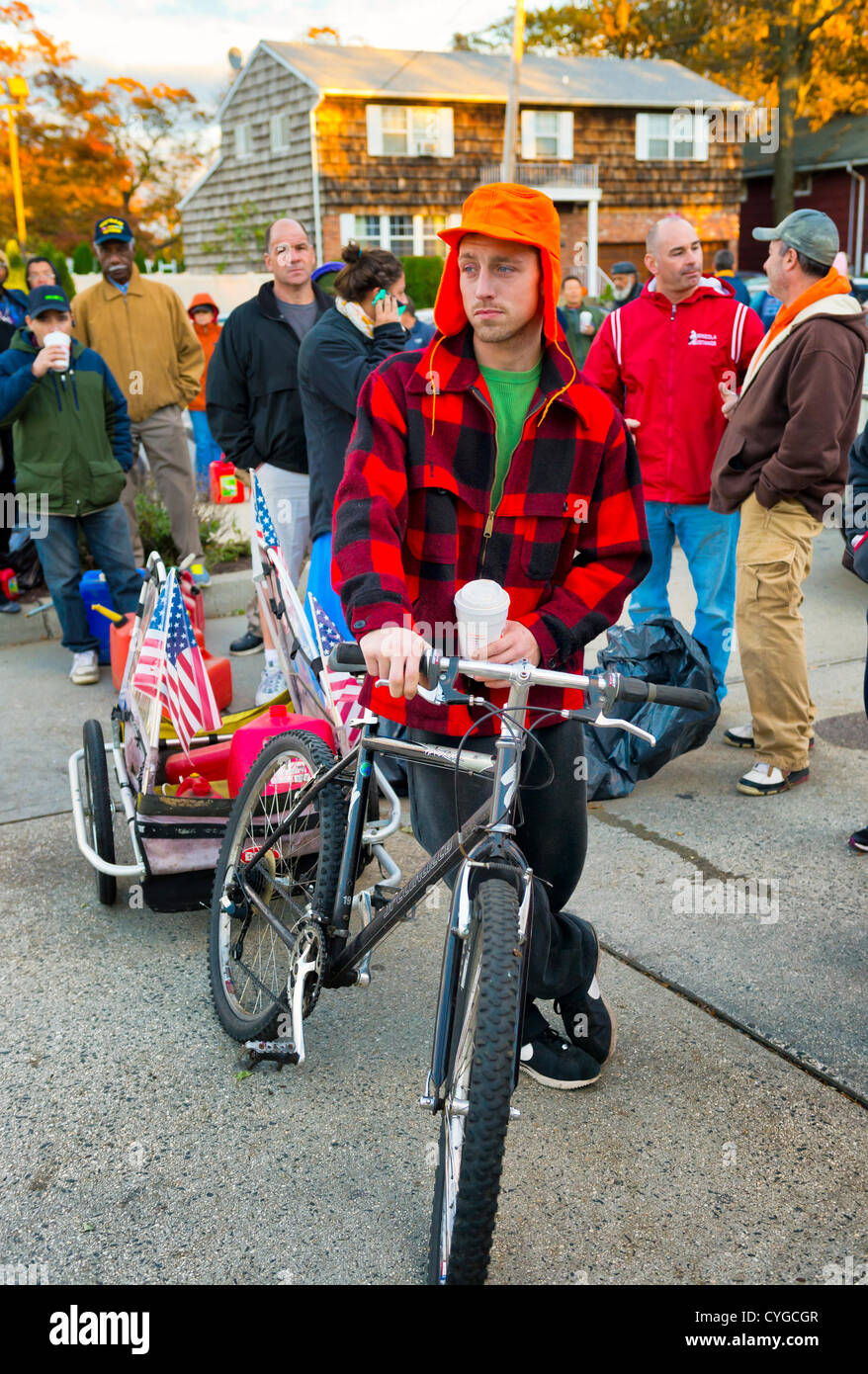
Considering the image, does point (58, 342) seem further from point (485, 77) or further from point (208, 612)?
point (485, 77)

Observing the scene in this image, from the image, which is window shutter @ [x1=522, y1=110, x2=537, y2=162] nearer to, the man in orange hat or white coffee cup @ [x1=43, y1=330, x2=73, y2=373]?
white coffee cup @ [x1=43, y1=330, x2=73, y2=373]

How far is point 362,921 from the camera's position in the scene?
Answer: 289 centimetres

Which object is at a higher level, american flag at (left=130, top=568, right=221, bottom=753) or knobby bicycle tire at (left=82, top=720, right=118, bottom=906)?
american flag at (left=130, top=568, right=221, bottom=753)

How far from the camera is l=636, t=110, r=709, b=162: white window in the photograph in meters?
30.1

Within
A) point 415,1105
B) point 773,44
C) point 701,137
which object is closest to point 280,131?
point 701,137

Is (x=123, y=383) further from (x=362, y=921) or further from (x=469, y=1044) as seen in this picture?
(x=469, y=1044)

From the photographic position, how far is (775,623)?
15.7ft

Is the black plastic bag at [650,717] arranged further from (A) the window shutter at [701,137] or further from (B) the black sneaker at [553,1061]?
(A) the window shutter at [701,137]

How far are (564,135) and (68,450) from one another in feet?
88.5

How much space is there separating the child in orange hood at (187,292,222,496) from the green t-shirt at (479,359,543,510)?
26.7ft

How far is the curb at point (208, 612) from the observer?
7242mm

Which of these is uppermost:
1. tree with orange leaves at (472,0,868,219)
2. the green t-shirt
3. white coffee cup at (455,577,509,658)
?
tree with orange leaves at (472,0,868,219)

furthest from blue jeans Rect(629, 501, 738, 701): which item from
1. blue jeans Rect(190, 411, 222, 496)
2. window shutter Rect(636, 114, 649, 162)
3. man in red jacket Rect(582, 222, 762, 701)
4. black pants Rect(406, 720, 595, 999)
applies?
window shutter Rect(636, 114, 649, 162)

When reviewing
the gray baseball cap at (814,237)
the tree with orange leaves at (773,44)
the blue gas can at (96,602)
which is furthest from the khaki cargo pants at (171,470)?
the tree with orange leaves at (773,44)
